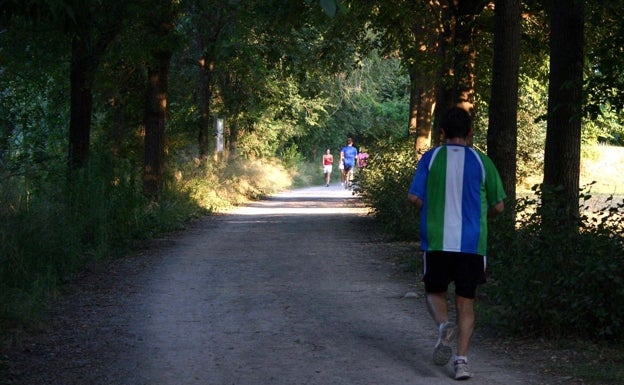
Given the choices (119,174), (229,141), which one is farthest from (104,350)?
(229,141)

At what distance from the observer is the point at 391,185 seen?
18.8 metres

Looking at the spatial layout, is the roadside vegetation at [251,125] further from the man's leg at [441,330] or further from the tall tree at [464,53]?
the man's leg at [441,330]

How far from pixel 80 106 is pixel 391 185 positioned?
5.88 metres

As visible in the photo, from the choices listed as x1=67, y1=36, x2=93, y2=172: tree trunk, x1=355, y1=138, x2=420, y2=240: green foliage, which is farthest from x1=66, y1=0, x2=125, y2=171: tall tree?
x1=355, y1=138, x2=420, y2=240: green foliage

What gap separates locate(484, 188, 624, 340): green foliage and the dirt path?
570mm

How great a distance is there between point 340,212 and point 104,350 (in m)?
20.2

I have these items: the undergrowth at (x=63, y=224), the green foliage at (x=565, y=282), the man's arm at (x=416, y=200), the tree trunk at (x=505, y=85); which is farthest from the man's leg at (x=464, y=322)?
the tree trunk at (x=505, y=85)

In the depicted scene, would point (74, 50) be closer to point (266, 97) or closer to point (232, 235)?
point (232, 235)

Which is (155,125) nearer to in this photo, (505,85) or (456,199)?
(505,85)

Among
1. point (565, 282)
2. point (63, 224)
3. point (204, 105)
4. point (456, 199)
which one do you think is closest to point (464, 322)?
point (456, 199)

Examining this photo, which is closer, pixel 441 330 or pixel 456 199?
pixel 456 199

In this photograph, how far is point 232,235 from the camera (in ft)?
64.6

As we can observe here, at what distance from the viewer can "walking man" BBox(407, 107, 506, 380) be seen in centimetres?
706

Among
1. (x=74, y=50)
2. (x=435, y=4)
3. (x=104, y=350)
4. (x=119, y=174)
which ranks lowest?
(x=104, y=350)
